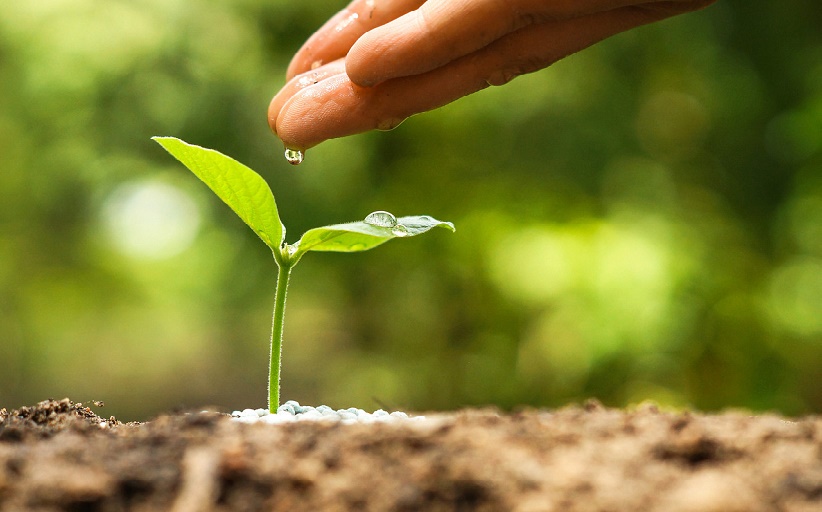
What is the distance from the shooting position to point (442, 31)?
1315mm

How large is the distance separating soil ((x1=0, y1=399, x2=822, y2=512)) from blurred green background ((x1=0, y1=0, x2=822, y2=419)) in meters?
2.92

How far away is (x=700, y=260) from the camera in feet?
13.6

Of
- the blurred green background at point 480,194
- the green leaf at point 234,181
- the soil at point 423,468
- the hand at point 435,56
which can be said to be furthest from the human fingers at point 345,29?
the blurred green background at point 480,194

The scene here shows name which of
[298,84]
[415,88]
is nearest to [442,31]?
[415,88]

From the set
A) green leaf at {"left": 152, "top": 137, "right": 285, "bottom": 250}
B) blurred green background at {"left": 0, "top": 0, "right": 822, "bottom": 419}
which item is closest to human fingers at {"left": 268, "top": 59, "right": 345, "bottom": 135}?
green leaf at {"left": 152, "top": 137, "right": 285, "bottom": 250}

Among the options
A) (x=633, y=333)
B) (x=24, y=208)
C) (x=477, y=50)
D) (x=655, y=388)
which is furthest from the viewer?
(x=24, y=208)

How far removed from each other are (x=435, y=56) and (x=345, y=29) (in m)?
0.38

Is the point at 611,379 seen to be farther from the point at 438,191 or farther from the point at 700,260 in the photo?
the point at 438,191

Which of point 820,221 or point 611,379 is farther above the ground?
point 820,221

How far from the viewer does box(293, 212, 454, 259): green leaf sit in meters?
1.15

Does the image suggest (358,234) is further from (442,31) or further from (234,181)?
(442,31)

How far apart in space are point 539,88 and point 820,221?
5.75 ft

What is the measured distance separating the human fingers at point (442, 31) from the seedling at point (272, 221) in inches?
11.9

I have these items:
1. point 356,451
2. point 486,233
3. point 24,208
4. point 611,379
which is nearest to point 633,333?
point 611,379
